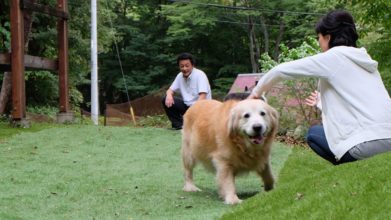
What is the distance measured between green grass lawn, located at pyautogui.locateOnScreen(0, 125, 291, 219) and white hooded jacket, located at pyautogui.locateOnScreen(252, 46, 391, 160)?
89 centimetres

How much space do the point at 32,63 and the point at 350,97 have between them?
8048 millimetres

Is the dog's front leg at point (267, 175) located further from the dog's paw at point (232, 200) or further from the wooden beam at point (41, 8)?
the wooden beam at point (41, 8)

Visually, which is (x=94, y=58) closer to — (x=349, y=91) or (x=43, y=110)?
(x=43, y=110)

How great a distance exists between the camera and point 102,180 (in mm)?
5195

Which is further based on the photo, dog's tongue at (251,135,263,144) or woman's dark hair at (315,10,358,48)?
dog's tongue at (251,135,263,144)

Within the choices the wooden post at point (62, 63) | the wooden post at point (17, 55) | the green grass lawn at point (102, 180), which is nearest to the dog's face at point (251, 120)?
the green grass lawn at point (102, 180)

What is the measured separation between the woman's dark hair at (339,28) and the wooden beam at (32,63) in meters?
7.18

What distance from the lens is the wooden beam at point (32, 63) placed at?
979cm

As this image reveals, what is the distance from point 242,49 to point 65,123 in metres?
19.0

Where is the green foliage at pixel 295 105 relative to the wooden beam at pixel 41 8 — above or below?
below

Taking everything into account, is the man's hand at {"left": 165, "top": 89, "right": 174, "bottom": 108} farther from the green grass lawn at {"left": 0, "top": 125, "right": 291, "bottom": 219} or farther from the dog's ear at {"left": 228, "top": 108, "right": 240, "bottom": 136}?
the dog's ear at {"left": 228, "top": 108, "right": 240, "bottom": 136}

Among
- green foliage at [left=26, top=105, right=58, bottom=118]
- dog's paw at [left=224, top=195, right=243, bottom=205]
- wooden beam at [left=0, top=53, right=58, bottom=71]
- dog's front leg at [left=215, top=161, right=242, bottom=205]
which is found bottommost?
green foliage at [left=26, top=105, right=58, bottom=118]

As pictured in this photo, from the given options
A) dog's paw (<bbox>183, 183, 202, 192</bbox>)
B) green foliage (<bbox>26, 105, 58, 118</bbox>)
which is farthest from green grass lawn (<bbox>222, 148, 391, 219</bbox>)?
green foliage (<bbox>26, 105, 58, 118</bbox>)

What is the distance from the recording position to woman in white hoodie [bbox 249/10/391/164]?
3.51 meters
